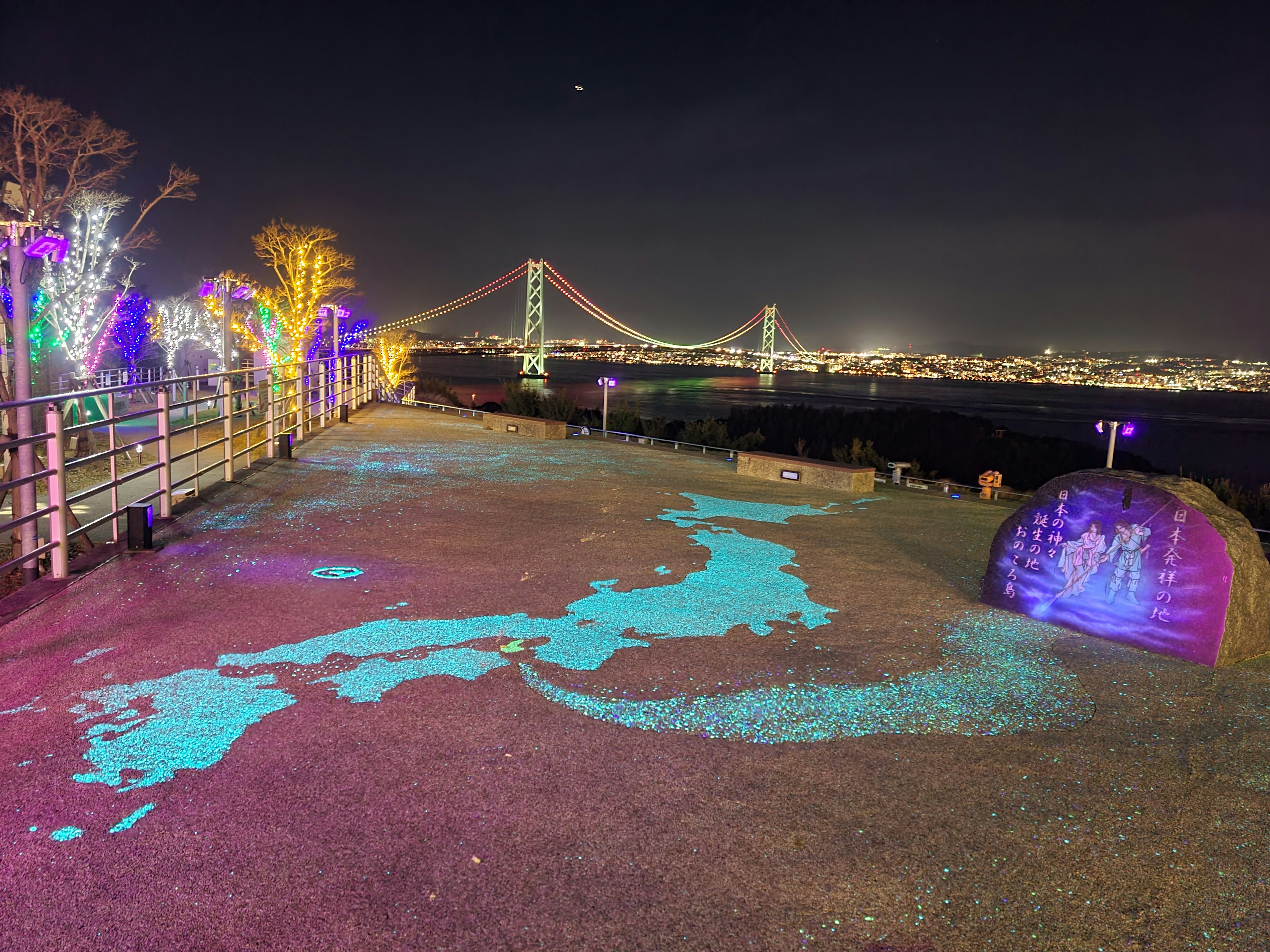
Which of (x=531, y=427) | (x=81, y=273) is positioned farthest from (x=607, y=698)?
(x=81, y=273)

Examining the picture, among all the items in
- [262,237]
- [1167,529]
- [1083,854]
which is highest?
[262,237]

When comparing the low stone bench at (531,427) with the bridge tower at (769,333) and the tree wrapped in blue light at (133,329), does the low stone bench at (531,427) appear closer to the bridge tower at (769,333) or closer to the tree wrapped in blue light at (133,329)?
the tree wrapped in blue light at (133,329)

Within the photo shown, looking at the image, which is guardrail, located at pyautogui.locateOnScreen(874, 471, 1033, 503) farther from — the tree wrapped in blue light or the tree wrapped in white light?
the tree wrapped in blue light

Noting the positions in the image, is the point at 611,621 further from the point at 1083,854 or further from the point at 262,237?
the point at 262,237

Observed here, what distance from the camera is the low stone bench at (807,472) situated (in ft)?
32.0

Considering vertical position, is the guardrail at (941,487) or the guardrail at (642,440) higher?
the guardrail at (642,440)

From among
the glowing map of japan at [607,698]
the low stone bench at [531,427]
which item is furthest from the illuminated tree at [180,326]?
the glowing map of japan at [607,698]

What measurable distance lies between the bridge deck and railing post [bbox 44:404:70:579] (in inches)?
6.5

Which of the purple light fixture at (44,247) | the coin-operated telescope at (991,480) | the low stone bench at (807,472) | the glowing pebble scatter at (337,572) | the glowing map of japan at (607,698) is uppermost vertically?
the purple light fixture at (44,247)

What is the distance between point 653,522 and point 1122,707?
4.23 metres

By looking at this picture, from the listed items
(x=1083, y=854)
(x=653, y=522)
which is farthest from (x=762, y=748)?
(x=653, y=522)

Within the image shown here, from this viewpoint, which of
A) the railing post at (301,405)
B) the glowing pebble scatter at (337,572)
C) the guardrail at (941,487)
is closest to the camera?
the glowing pebble scatter at (337,572)

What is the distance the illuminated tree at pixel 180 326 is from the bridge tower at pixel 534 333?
22.8 meters

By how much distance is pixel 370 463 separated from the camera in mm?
10312
